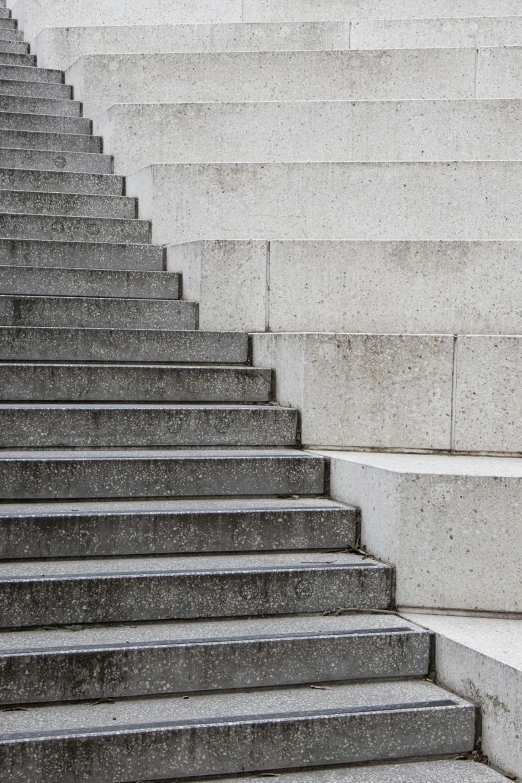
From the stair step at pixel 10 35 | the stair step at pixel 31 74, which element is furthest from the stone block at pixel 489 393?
the stair step at pixel 10 35

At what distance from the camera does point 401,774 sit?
9.53 ft

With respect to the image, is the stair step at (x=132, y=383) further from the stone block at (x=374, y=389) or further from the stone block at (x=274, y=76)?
Result: the stone block at (x=274, y=76)

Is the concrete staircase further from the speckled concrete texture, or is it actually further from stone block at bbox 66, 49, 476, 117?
stone block at bbox 66, 49, 476, 117

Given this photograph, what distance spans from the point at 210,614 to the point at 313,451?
118cm

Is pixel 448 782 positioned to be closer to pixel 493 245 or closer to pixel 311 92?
pixel 493 245

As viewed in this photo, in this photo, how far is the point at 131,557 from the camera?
362cm

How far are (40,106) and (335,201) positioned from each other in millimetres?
3002

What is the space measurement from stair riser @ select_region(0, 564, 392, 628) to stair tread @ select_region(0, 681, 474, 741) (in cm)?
36

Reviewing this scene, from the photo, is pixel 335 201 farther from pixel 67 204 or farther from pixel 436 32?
pixel 436 32

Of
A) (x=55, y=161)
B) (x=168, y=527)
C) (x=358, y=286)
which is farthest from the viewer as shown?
(x=55, y=161)

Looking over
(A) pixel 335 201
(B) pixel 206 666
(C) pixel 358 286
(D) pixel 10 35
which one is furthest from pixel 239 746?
(D) pixel 10 35

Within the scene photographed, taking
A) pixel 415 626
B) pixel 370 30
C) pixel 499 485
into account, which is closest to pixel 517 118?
pixel 370 30

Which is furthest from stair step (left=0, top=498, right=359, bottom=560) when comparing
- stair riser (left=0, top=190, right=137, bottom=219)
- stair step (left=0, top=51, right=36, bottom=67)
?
stair step (left=0, top=51, right=36, bottom=67)

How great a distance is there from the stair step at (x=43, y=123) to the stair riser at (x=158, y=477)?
11.6ft
